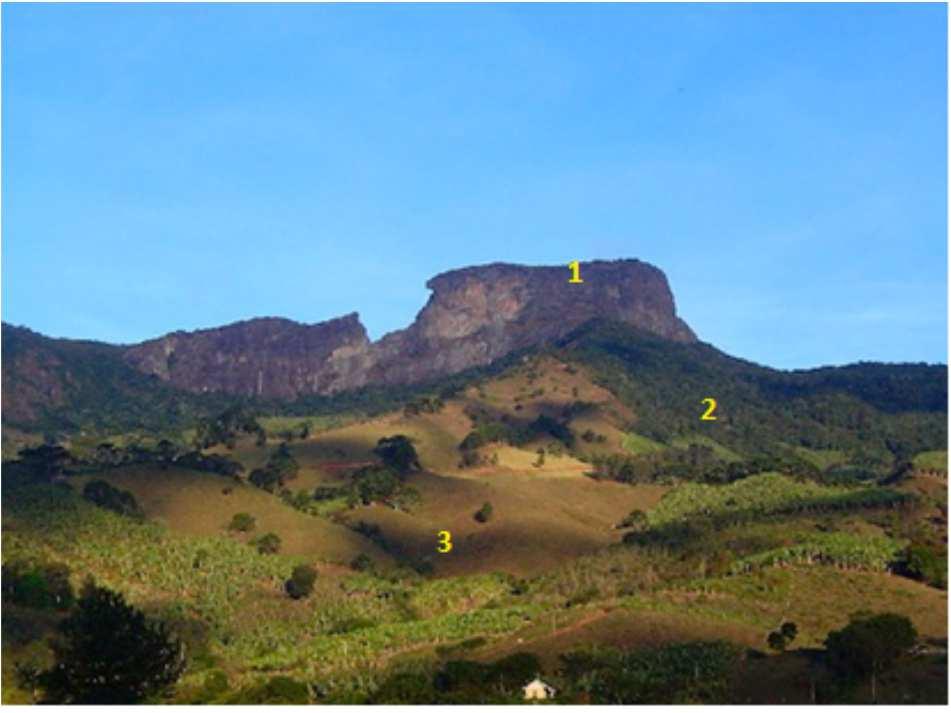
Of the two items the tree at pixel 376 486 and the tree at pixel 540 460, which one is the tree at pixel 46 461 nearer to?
the tree at pixel 376 486

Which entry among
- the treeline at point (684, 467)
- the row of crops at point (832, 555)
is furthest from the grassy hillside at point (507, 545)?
the treeline at point (684, 467)

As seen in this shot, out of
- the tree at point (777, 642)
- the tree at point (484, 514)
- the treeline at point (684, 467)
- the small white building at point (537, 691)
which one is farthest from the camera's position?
the treeline at point (684, 467)

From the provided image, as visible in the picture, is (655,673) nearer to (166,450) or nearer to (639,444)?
(166,450)

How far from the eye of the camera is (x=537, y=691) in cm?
5012

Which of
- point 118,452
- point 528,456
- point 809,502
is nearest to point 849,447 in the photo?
point 528,456

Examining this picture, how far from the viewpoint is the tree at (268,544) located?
98688 millimetres

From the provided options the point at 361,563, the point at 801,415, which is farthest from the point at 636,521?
the point at 801,415

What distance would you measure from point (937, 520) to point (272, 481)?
215 feet

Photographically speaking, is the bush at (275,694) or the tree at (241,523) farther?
the tree at (241,523)

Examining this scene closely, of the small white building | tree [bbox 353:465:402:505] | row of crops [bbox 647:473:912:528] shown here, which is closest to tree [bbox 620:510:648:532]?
row of crops [bbox 647:473:912:528]

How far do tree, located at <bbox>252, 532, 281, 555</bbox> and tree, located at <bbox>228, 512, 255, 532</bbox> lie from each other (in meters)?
2.98

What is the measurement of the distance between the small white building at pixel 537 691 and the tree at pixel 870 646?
42.7 feet

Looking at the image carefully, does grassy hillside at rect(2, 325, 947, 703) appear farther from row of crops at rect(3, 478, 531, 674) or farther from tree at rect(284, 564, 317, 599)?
tree at rect(284, 564, 317, 599)

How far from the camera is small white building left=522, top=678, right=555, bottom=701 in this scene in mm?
49131
